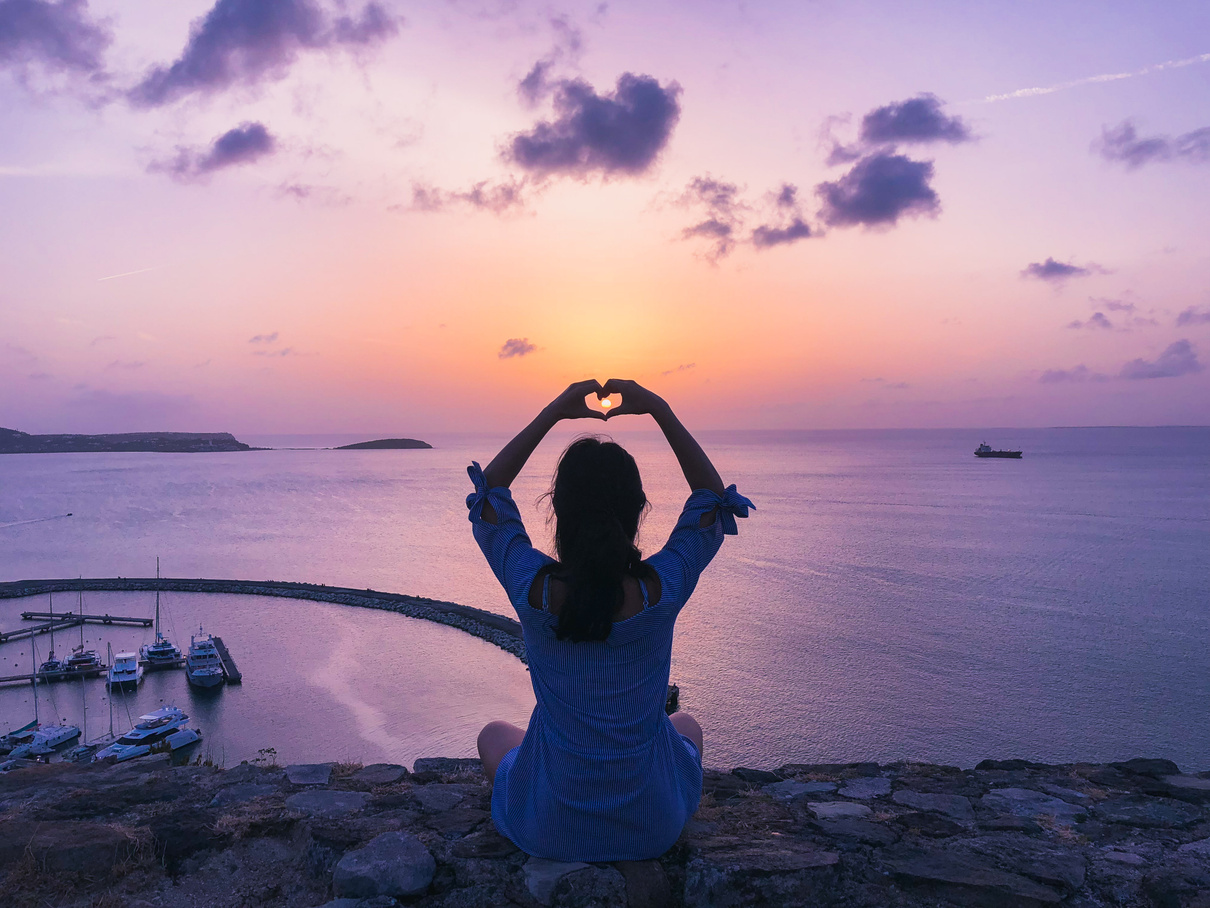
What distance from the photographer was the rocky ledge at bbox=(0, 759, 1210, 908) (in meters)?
3.02

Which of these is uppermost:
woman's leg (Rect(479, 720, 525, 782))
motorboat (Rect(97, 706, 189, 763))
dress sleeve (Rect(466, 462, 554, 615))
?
dress sleeve (Rect(466, 462, 554, 615))

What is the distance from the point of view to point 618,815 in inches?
114

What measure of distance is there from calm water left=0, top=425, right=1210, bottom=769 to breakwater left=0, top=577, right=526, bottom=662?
102 centimetres

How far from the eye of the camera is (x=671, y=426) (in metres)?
3.24

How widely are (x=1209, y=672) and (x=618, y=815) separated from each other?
32723 millimetres

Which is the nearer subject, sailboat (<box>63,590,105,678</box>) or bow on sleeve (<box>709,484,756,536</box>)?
bow on sleeve (<box>709,484,756,536</box>)

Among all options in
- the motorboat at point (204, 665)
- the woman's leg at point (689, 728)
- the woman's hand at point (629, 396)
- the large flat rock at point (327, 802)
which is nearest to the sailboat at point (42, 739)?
the motorboat at point (204, 665)

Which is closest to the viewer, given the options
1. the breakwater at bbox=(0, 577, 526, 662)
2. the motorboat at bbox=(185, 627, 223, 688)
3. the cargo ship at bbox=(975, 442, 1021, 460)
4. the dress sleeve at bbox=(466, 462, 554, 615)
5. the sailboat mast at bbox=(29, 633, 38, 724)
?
the dress sleeve at bbox=(466, 462, 554, 615)

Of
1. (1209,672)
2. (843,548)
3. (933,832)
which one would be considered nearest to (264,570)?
(843,548)

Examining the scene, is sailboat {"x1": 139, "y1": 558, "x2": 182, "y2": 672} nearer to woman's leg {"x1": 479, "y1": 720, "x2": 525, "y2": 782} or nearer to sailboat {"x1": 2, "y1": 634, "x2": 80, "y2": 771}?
sailboat {"x1": 2, "y1": 634, "x2": 80, "y2": 771}

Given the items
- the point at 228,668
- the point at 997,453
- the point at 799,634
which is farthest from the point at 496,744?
the point at 997,453

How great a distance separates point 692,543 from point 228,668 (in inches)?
1331

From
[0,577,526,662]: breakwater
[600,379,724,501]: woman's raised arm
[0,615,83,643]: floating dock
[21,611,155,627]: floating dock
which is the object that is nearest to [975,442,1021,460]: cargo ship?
[0,577,526,662]: breakwater

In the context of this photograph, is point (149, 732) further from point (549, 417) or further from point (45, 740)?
point (549, 417)
